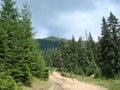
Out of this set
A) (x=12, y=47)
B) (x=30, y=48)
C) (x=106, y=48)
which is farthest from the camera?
(x=106, y=48)

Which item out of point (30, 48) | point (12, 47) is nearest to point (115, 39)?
point (30, 48)

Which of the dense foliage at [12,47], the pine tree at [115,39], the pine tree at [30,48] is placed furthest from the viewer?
the pine tree at [115,39]

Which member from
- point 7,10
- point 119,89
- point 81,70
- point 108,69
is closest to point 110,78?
point 108,69

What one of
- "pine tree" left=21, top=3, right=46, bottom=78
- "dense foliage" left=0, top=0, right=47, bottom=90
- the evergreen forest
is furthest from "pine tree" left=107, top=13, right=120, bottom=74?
"dense foliage" left=0, top=0, right=47, bottom=90

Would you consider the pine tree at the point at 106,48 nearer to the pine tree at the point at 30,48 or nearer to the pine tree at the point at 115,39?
the pine tree at the point at 115,39

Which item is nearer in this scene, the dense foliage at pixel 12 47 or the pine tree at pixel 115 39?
the dense foliage at pixel 12 47

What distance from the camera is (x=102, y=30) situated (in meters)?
57.8

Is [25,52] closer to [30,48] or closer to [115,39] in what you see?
[30,48]

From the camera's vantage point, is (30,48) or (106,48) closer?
(30,48)

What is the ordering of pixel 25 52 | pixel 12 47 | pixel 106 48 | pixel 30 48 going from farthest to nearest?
pixel 106 48
pixel 30 48
pixel 25 52
pixel 12 47

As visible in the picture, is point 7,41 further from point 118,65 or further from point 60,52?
point 60,52

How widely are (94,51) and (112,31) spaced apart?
4400 centimetres

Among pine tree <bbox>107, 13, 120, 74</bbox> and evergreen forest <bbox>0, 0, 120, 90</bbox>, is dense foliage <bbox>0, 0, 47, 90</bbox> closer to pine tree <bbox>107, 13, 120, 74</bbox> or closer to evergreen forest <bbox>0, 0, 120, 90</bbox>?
evergreen forest <bbox>0, 0, 120, 90</bbox>

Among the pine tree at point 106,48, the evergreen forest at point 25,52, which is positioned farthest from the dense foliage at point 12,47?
the pine tree at point 106,48
